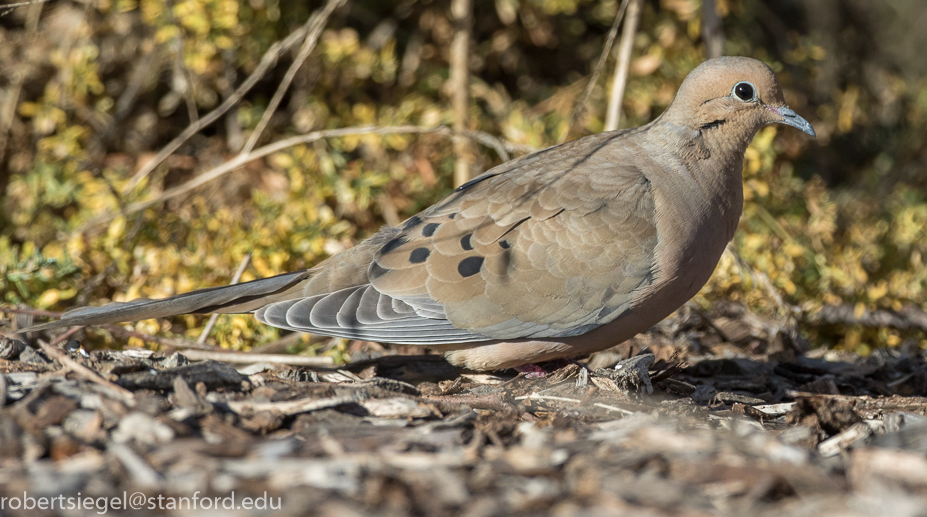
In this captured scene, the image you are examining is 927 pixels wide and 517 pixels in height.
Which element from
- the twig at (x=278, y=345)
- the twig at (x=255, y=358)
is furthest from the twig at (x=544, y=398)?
the twig at (x=278, y=345)

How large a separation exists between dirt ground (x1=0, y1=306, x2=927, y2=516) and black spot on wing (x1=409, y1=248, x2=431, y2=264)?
58cm

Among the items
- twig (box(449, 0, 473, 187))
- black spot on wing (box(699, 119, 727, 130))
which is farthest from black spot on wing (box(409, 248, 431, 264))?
twig (box(449, 0, 473, 187))

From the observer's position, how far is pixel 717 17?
16.8ft

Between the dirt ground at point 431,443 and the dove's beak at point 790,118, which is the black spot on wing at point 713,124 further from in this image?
the dirt ground at point 431,443

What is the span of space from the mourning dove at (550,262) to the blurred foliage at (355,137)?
0.93m

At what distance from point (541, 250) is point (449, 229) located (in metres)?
0.43

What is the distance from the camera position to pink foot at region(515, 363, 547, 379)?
3.69m

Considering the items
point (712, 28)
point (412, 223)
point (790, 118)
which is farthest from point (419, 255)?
point (712, 28)

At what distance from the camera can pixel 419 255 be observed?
3.52 m

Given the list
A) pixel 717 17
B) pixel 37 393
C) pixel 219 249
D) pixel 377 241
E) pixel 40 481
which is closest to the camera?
pixel 40 481

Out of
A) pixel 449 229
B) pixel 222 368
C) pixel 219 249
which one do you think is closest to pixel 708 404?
pixel 449 229

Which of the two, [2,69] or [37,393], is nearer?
[37,393]

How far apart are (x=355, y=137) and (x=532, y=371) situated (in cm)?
237

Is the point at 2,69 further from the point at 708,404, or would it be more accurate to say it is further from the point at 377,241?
the point at 708,404
